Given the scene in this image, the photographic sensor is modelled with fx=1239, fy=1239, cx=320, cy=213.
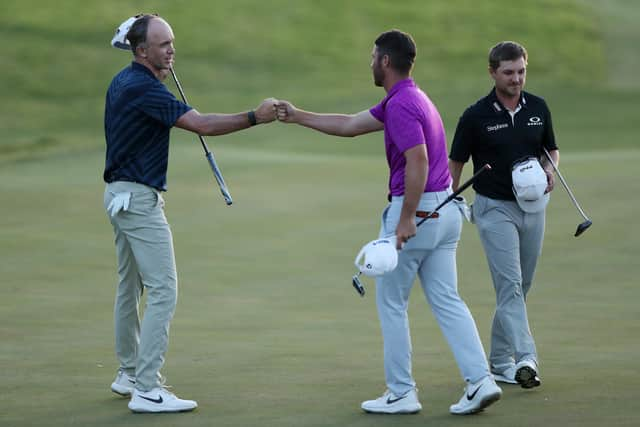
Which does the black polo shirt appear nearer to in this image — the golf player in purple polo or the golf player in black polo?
the golf player in black polo

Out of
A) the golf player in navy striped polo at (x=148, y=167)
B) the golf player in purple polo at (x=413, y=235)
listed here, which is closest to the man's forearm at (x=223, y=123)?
the golf player in navy striped polo at (x=148, y=167)

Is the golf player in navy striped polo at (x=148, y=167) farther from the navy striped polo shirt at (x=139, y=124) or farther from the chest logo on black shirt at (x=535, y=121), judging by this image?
the chest logo on black shirt at (x=535, y=121)

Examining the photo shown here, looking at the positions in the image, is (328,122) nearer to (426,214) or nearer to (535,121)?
(426,214)

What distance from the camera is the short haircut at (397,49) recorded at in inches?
282

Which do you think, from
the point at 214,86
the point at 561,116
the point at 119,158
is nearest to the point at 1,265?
the point at 119,158

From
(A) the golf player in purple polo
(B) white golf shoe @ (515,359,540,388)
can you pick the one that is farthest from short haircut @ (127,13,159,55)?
(B) white golf shoe @ (515,359,540,388)

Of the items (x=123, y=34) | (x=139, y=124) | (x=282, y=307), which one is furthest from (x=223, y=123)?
(x=282, y=307)

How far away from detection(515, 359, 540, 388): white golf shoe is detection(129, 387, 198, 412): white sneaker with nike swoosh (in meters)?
2.03

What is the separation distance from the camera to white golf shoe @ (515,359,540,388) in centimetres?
771

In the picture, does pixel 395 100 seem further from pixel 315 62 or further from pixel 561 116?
pixel 315 62

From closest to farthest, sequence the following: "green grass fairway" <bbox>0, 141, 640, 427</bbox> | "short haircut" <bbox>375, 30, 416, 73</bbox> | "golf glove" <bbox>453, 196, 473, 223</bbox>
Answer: "short haircut" <bbox>375, 30, 416, 73</bbox> < "golf glove" <bbox>453, 196, 473, 223</bbox> < "green grass fairway" <bbox>0, 141, 640, 427</bbox>

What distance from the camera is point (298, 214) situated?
15719mm

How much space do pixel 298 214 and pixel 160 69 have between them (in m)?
8.25

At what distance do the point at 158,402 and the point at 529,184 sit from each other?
2676 millimetres
